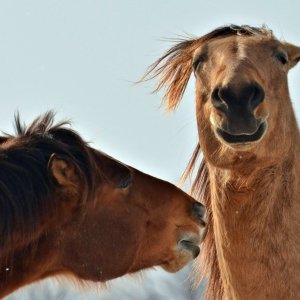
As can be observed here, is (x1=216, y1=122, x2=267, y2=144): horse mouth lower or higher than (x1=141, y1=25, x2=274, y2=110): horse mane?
lower

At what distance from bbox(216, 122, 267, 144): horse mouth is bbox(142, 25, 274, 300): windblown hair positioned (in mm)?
1080

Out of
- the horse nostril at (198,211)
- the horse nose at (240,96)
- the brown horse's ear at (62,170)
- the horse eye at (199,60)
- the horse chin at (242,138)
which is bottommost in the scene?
the horse nostril at (198,211)

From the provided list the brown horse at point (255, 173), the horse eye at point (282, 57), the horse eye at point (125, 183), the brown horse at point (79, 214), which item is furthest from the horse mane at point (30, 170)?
the horse eye at point (282, 57)

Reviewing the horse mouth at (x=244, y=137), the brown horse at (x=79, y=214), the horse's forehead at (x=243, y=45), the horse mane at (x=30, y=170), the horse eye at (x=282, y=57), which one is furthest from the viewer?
the horse eye at (x=282, y=57)

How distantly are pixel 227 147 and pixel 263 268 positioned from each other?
92 centimetres

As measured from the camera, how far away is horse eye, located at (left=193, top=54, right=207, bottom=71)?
23.8 feet

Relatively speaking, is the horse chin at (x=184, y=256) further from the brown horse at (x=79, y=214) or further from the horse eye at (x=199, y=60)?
the horse eye at (x=199, y=60)

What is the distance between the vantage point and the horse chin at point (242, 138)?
654 cm

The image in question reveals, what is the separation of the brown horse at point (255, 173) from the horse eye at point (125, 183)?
0.69 m

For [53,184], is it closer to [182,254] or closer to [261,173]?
[182,254]

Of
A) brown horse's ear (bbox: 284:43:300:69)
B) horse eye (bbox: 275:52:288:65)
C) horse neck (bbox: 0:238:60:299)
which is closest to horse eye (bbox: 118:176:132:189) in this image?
horse neck (bbox: 0:238:60:299)

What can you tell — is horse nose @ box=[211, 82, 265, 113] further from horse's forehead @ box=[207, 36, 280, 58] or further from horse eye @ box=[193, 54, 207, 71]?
horse eye @ box=[193, 54, 207, 71]

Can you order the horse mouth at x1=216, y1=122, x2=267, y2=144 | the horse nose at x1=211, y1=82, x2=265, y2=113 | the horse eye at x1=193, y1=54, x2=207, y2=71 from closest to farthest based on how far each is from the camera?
the horse nose at x1=211, y1=82, x2=265, y2=113, the horse mouth at x1=216, y1=122, x2=267, y2=144, the horse eye at x1=193, y1=54, x2=207, y2=71

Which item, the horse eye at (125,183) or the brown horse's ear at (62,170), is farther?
the horse eye at (125,183)
